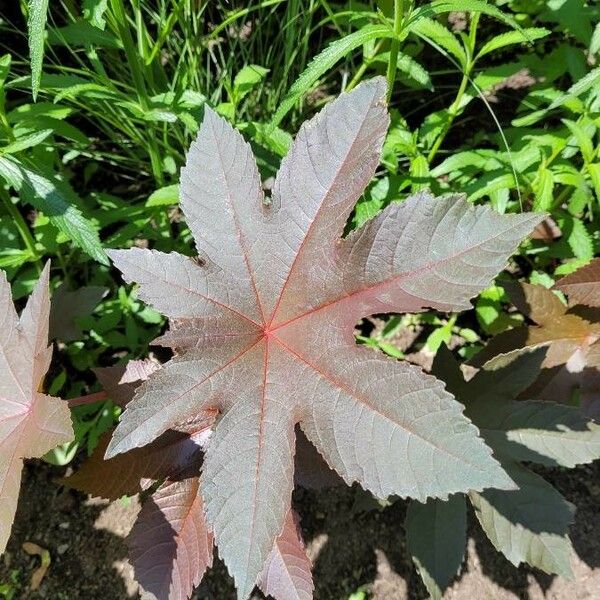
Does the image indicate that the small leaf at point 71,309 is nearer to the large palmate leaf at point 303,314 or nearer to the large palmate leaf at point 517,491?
the large palmate leaf at point 303,314

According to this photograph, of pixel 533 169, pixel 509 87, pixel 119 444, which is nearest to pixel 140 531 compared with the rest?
pixel 119 444

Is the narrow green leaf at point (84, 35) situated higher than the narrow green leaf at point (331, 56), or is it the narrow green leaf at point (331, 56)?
the narrow green leaf at point (84, 35)

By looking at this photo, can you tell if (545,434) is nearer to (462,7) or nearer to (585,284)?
(585,284)

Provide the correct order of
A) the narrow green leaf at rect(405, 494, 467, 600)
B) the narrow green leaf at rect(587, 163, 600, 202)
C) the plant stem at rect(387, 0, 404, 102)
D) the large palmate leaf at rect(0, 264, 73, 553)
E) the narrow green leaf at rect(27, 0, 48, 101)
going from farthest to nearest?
the narrow green leaf at rect(587, 163, 600, 202), the narrow green leaf at rect(405, 494, 467, 600), the plant stem at rect(387, 0, 404, 102), the large palmate leaf at rect(0, 264, 73, 553), the narrow green leaf at rect(27, 0, 48, 101)

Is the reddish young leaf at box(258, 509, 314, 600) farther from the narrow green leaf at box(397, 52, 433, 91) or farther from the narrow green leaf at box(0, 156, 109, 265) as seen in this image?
the narrow green leaf at box(397, 52, 433, 91)

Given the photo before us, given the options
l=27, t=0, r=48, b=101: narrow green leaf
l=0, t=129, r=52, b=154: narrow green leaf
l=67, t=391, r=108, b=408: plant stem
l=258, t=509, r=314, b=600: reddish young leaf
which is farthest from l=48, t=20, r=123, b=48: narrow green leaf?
l=258, t=509, r=314, b=600: reddish young leaf

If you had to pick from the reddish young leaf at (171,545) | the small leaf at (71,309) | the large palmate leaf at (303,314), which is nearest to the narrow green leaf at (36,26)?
the large palmate leaf at (303,314)
